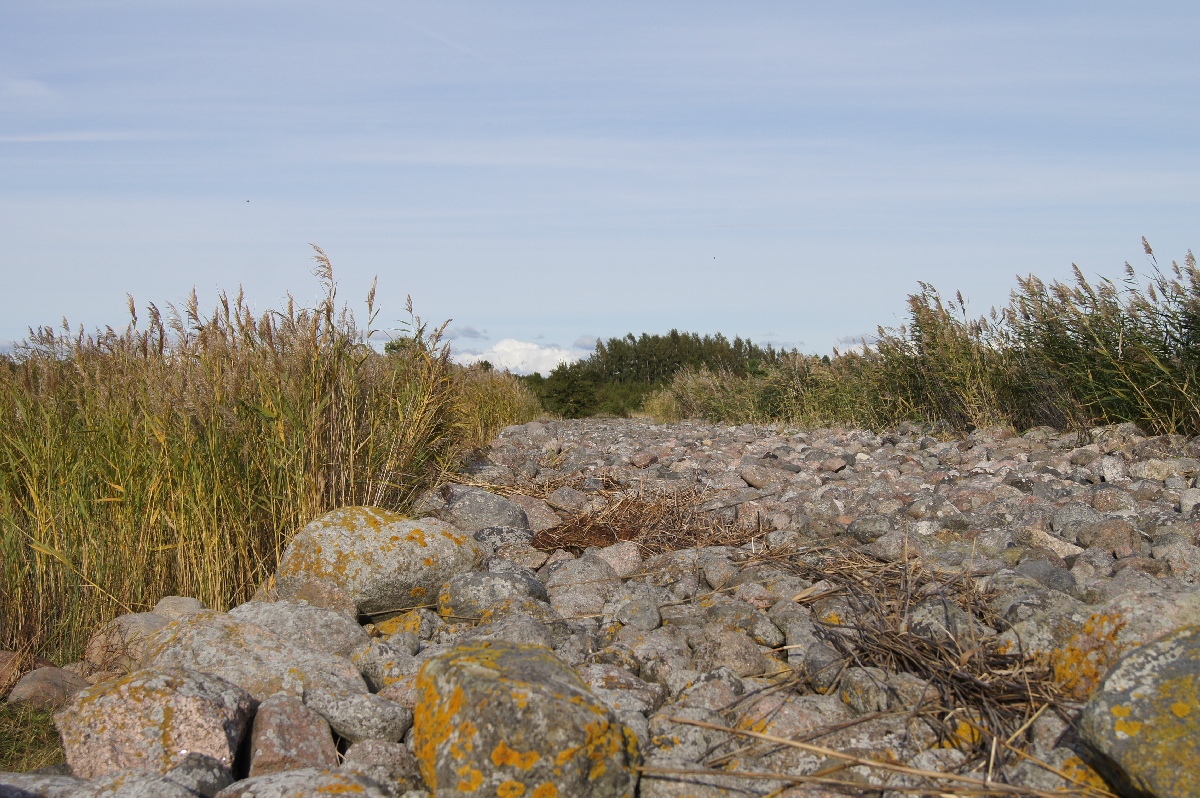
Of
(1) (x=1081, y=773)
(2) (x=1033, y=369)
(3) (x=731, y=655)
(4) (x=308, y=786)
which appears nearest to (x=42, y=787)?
(4) (x=308, y=786)

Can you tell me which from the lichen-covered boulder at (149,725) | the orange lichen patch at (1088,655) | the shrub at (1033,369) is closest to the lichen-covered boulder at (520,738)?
the lichen-covered boulder at (149,725)

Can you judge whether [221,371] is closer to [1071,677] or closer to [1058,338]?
[1071,677]

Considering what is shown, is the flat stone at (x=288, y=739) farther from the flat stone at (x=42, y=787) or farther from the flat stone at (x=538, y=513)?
the flat stone at (x=538, y=513)

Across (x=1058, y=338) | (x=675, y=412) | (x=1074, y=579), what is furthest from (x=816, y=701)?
(x=675, y=412)

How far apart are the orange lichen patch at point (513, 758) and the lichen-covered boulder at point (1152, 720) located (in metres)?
1.62

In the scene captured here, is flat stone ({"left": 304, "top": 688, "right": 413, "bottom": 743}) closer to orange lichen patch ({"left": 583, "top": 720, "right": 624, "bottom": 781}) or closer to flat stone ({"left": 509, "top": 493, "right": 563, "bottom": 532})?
orange lichen patch ({"left": 583, "top": 720, "right": 624, "bottom": 781})

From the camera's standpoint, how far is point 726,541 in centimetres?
559

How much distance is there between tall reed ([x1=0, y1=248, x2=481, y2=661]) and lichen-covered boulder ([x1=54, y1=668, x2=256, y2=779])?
1.40 m

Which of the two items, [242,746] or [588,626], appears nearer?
[242,746]

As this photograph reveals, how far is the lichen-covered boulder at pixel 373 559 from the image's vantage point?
4.50 meters

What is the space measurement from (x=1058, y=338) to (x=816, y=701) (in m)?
7.97

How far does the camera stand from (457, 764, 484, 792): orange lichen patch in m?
2.55

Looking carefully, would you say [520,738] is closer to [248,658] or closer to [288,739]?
[288,739]

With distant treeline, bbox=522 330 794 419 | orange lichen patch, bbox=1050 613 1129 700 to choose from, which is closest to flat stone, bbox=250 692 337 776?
orange lichen patch, bbox=1050 613 1129 700
